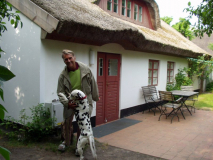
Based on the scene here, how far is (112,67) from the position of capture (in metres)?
6.78

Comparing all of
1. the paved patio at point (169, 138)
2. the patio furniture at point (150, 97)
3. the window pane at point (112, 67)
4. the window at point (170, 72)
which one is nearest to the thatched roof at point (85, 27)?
the window pane at point (112, 67)

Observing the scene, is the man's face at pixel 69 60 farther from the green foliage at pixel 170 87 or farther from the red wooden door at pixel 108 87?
the green foliage at pixel 170 87

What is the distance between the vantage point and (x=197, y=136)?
5.40 metres

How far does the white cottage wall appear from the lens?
4512 mm

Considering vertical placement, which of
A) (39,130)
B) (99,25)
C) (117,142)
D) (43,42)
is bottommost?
(117,142)

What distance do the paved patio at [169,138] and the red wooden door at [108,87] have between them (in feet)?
2.80

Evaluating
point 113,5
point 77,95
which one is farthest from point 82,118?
point 113,5

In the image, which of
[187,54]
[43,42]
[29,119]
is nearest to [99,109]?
[29,119]

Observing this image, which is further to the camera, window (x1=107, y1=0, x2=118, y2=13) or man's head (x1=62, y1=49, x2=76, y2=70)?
window (x1=107, y1=0, x2=118, y2=13)

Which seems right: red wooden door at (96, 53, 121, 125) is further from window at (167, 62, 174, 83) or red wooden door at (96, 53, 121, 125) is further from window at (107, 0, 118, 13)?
window at (167, 62, 174, 83)

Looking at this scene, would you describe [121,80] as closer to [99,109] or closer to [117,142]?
[99,109]

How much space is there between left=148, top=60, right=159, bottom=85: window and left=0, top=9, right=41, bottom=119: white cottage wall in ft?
18.3

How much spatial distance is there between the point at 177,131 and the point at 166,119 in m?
1.36

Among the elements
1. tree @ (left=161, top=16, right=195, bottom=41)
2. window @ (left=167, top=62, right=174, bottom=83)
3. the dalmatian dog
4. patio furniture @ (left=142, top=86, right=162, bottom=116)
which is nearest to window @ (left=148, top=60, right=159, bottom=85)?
patio furniture @ (left=142, top=86, right=162, bottom=116)
